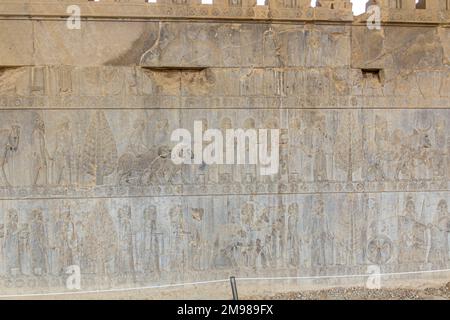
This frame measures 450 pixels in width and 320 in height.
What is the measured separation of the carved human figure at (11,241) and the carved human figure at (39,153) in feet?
1.54

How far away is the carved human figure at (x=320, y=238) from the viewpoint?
5898 millimetres

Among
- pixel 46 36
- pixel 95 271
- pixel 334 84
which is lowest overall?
pixel 95 271

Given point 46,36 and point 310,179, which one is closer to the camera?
point 46,36

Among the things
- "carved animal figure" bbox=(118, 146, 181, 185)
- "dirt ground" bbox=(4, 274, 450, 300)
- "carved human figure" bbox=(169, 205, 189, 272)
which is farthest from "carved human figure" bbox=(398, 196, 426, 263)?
"carved animal figure" bbox=(118, 146, 181, 185)

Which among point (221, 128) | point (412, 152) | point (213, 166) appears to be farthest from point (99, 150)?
point (412, 152)

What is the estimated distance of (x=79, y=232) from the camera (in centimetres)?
561

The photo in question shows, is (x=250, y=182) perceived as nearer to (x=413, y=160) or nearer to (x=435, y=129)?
(x=413, y=160)

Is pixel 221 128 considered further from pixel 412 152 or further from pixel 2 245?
pixel 2 245

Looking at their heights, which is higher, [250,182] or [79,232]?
[250,182]

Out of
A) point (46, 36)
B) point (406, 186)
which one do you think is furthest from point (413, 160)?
point (46, 36)

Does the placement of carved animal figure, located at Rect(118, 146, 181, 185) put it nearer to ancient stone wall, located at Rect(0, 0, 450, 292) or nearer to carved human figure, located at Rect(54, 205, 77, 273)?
ancient stone wall, located at Rect(0, 0, 450, 292)

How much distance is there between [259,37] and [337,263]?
3.05 m

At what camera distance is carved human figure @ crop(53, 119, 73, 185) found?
5570mm

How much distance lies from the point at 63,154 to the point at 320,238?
336cm
